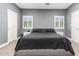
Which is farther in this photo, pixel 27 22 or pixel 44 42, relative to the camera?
pixel 27 22

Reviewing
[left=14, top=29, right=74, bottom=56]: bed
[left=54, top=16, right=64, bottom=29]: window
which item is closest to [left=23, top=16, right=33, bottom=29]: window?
[left=14, top=29, right=74, bottom=56]: bed

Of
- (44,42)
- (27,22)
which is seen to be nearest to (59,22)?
(44,42)

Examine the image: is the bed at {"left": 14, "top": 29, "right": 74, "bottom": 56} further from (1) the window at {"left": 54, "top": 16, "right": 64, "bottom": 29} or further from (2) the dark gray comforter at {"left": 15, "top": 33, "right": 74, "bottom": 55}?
(1) the window at {"left": 54, "top": 16, "right": 64, "bottom": 29}

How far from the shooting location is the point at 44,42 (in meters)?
1.68

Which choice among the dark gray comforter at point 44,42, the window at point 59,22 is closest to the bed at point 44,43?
the dark gray comforter at point 44,42

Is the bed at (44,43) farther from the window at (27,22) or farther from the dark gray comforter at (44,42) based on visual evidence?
the window at (27,22)

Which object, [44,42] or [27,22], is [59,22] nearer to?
[44,42]

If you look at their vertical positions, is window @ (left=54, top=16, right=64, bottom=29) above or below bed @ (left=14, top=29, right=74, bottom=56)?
above

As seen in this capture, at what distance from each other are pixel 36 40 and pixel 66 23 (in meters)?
0.59

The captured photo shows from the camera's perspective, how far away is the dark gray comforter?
5.42 ft

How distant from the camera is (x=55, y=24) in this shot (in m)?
1.84

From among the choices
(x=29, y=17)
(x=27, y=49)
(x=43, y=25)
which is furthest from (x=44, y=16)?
(x=27, y=49)

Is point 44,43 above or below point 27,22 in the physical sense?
below

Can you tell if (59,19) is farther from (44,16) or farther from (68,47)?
(68,47)
